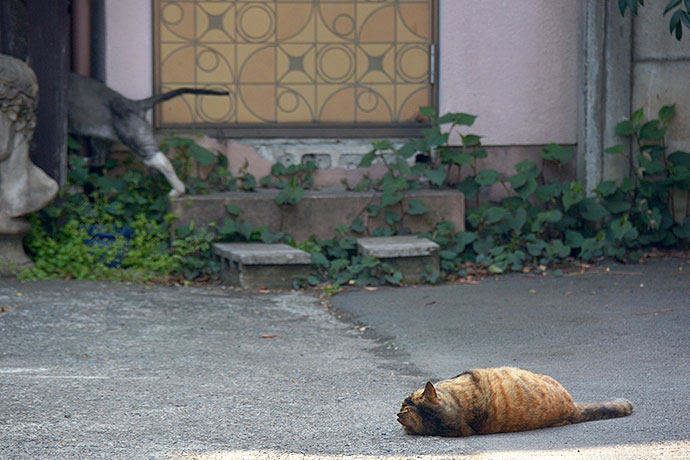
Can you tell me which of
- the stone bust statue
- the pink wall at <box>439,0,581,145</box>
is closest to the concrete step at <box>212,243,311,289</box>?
the stone bust statue

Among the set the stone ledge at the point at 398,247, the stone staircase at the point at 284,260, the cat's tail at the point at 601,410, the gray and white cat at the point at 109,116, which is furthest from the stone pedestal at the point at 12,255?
the cat's tail at the point at 601,410

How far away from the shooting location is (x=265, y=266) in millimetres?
5195

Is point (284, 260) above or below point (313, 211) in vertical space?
below

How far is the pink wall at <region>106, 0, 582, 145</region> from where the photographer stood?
20.6ft

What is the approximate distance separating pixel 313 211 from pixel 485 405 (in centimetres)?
357

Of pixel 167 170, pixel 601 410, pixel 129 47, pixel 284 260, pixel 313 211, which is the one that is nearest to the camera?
pixel 601 410

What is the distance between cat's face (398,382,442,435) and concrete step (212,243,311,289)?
9.43 feet

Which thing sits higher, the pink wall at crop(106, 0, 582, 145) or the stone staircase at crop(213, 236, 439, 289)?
the pink wall at crop(106, 0, 582, 145)

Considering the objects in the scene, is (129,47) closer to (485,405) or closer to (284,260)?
(284,260)

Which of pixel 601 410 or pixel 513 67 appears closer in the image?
pixel 601 410

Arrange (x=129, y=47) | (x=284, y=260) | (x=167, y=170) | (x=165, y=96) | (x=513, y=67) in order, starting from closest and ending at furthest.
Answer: (x=284, y=260), (x=167, y=170), (x=165, y=96), (x=129, y=47), (x=513, y=67)

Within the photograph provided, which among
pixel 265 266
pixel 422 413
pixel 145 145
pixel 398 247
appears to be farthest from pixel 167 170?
pixel 422 413

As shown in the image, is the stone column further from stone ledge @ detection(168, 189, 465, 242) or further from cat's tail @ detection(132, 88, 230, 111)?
cat's tail @ detection(132, 88, 230, 111)

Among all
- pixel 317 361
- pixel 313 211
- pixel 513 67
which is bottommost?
pixel 317 361
